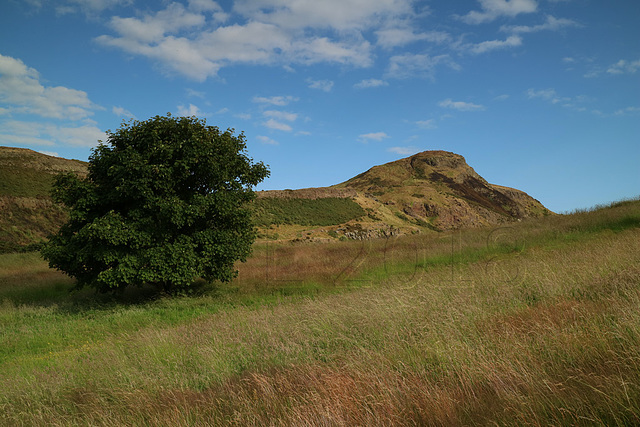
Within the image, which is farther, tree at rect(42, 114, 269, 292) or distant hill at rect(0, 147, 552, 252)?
distant hill at rect(0, 147, 552, 252)

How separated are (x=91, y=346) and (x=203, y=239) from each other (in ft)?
18.9

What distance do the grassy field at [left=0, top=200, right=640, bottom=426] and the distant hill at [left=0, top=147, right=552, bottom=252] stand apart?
3520cm

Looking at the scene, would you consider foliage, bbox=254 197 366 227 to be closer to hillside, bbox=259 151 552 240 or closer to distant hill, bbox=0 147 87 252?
hillside, bbox=259 151 552 240

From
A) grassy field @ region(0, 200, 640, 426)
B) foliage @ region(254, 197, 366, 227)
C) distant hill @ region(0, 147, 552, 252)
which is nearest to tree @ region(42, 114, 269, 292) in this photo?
grassy field @ region(0, 200, 640, 426)

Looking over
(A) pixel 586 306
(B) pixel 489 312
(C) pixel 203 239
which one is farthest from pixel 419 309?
(C) pixel 203 239

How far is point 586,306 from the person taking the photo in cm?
513

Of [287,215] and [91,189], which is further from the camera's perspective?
[287,215]

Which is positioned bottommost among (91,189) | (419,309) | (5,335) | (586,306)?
(5,335)

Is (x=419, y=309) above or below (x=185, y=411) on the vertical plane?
above

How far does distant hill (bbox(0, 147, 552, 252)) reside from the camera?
1750 inches

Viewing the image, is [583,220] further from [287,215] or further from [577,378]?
[287,215]

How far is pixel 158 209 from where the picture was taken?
13.6 meters

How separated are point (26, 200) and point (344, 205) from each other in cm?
5150

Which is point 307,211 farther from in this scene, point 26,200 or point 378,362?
point 378,362
